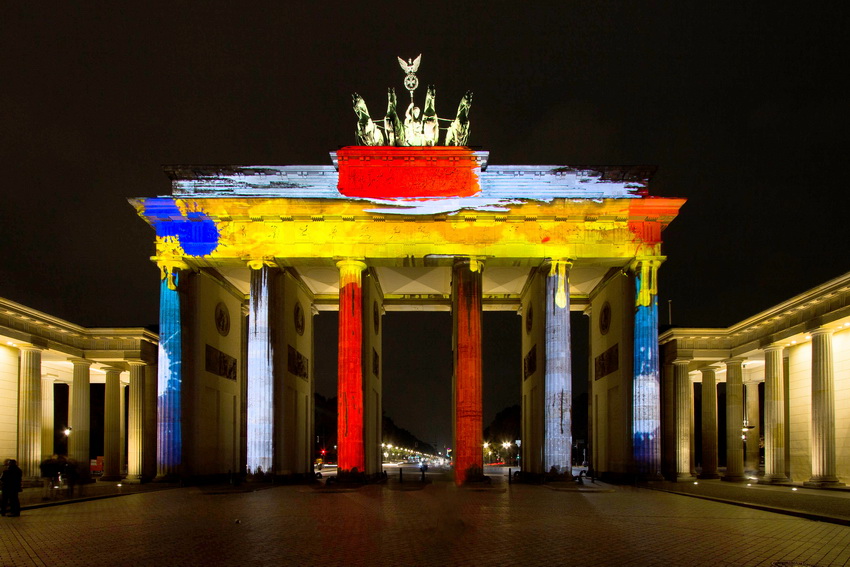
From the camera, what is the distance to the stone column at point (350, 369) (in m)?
36.2

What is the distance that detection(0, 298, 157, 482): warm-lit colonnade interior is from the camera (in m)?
36.7

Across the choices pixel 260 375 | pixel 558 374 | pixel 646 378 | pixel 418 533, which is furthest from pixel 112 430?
pixel 418 533

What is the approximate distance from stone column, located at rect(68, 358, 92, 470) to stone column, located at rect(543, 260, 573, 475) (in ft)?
80.4

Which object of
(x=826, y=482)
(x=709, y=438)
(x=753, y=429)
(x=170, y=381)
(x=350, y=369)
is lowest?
(x=826, y=482)

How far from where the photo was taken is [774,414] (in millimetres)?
39469

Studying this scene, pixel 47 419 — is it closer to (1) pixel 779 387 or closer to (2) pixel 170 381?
(2) pixel 170 381

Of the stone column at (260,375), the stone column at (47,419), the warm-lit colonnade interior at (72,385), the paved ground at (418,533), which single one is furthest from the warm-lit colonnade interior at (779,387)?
the stone column at (47,419)

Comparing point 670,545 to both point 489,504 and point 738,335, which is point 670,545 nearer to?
point 489,504

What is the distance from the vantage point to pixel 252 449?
36062mm

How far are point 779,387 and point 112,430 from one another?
36193 millimetres

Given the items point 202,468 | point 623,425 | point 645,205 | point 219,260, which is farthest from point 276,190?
point 623,425

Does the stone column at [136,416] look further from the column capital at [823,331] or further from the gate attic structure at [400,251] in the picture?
the column capital at [823,331]

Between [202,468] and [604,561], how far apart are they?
30141mm

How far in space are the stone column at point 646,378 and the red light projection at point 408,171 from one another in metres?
9.27
